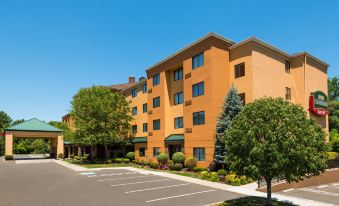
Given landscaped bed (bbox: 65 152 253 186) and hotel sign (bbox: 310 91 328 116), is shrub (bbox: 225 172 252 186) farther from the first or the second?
hotel sign (bbox: 310 91 328 116)

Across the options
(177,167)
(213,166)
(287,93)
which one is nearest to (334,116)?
(287,93)

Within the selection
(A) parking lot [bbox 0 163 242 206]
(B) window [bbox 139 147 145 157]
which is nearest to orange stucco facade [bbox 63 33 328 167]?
(B) window [bbox 139 147 145 157]

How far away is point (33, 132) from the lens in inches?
2258

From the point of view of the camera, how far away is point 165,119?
124 ft

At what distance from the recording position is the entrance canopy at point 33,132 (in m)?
54.1

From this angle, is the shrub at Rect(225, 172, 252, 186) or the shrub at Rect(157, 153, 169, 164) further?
the shrub at Rect(157, 153, 169, 164)

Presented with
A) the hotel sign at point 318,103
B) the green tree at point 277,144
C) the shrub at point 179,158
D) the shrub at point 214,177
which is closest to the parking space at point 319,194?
the shrub at point 214,177

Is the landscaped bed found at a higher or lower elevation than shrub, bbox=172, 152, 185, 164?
lower

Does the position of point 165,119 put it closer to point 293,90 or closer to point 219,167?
point 219,167

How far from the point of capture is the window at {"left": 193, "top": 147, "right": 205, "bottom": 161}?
30.1 m

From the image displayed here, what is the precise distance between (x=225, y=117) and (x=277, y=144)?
544 inches

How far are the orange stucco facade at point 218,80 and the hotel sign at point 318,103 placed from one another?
60 cm

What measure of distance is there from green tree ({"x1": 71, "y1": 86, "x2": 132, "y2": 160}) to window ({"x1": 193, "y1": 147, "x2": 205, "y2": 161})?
16.4 meters

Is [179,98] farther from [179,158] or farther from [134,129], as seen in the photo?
[134,129]
